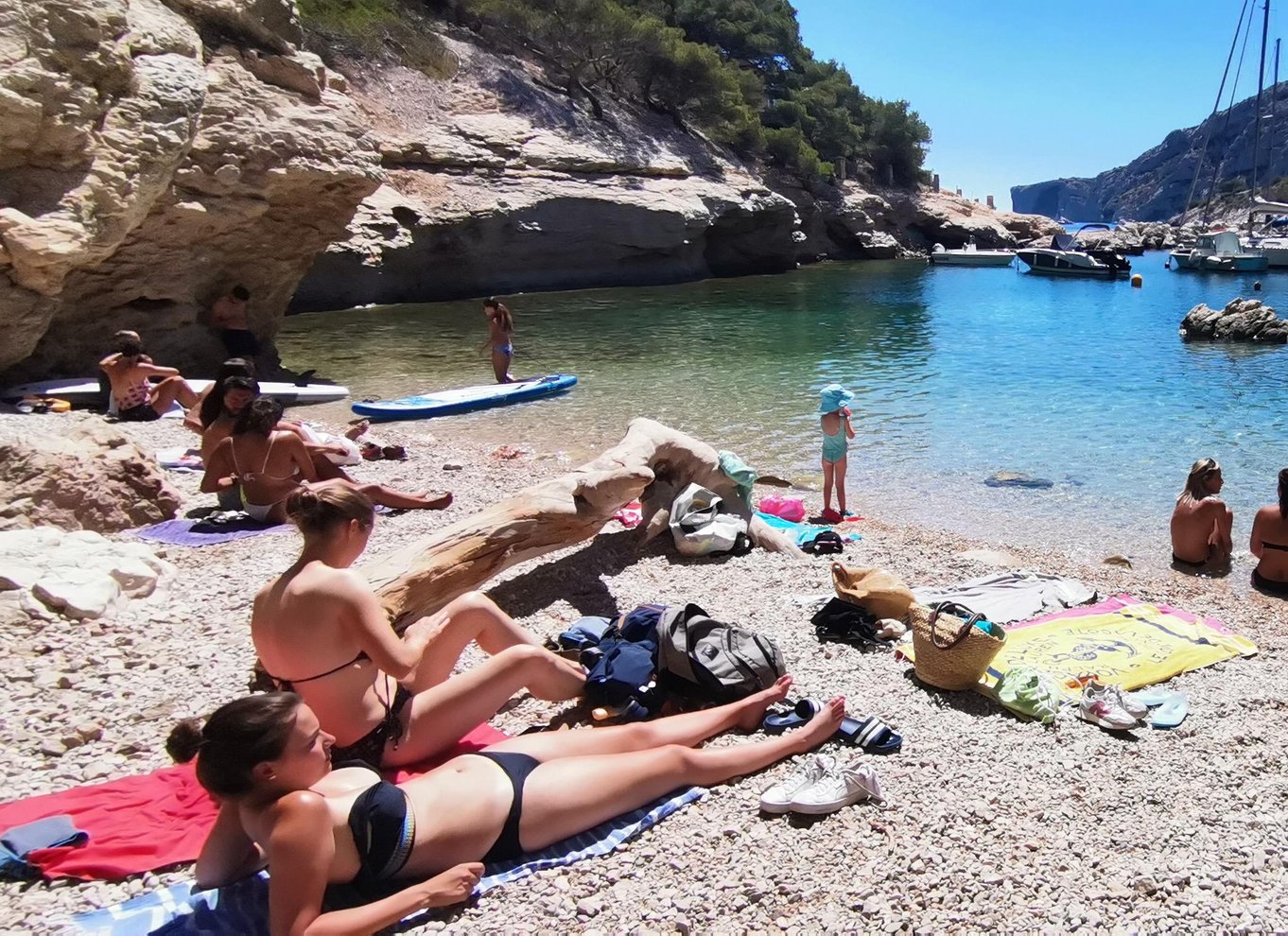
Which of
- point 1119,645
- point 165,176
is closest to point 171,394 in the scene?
point 165,176

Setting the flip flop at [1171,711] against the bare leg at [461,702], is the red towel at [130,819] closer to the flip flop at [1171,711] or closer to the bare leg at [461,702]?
the bare leg at [461,702]

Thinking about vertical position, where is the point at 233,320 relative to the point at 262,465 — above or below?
above

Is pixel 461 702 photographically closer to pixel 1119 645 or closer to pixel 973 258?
pixel 1119 645

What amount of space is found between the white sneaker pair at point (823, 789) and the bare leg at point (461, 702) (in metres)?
1.14

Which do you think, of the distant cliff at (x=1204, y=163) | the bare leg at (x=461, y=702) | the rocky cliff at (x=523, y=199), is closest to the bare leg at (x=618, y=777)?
the bare leg at (x=461, y=702)

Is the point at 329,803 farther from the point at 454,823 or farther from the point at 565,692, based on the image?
the point at 565,692

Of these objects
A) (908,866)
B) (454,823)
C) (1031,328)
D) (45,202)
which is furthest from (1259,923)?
(1031,328)

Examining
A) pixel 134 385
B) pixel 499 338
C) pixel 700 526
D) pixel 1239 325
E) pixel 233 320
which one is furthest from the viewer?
pixel 1239 325

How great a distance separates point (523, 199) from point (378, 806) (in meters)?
32.7

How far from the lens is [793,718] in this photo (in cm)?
409

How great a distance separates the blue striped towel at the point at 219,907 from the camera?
110 inches

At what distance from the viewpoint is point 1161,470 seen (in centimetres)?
1087

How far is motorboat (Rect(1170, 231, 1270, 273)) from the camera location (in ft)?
154

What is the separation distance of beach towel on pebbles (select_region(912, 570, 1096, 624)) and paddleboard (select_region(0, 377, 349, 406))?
372 inches
